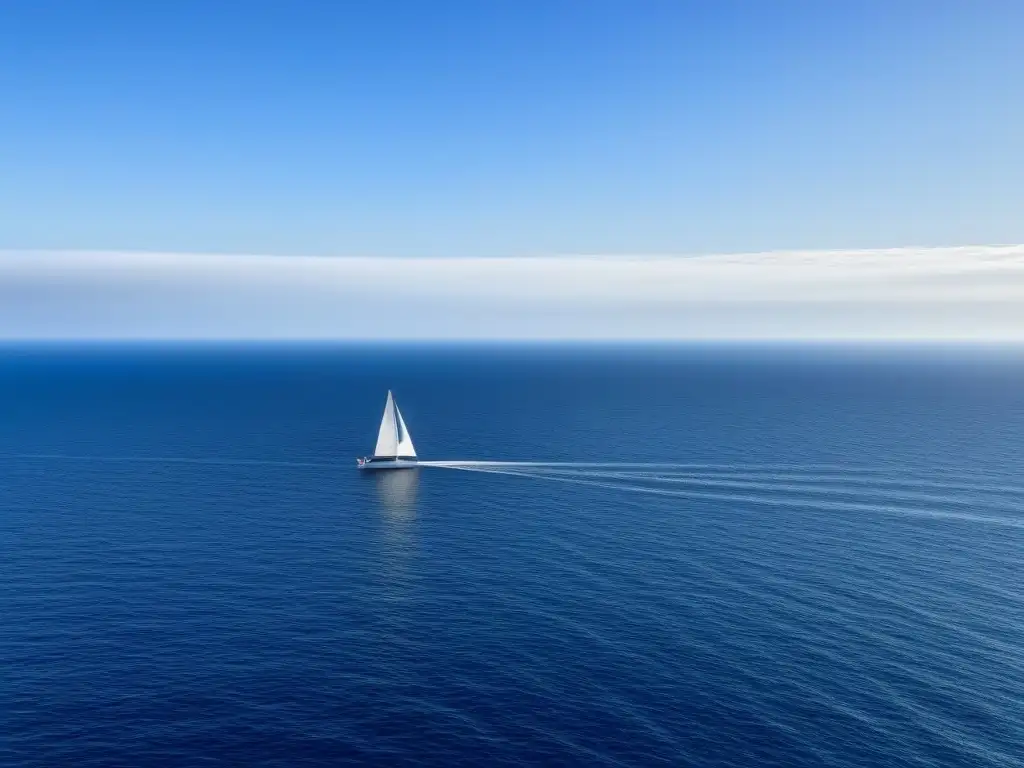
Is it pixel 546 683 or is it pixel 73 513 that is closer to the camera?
pixel 546 683

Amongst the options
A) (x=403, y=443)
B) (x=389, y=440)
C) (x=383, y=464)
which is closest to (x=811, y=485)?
(x=403, y=443)

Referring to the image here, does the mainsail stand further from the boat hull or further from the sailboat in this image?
the boat hull

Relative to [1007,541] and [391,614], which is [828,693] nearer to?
[391,614]

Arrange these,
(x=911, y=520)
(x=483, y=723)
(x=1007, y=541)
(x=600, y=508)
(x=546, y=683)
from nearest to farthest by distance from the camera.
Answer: (x=483, y=723) < (x=546, y=683) < (x=1007, y=541) < (x=911, y=520) < (x=600, y=508)

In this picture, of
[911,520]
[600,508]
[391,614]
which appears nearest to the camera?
[391,614]

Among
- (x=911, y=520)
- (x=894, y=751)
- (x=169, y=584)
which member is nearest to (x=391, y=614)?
(x=169, y=584)

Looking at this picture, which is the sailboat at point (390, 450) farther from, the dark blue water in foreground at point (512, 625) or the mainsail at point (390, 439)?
the dark blue water in foreground at point (512, 625)

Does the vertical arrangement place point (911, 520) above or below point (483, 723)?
above

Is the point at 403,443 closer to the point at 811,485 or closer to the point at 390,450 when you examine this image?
the point at 390,450
